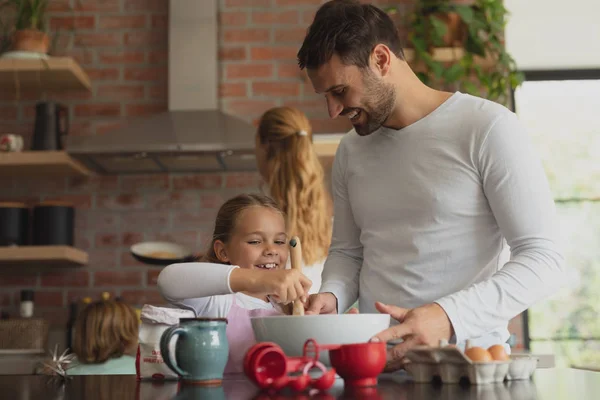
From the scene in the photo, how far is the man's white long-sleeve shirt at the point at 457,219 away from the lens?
1.35m

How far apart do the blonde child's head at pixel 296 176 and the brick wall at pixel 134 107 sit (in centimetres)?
128

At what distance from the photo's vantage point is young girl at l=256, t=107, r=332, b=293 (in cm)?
235

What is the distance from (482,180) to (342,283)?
0.35 meters

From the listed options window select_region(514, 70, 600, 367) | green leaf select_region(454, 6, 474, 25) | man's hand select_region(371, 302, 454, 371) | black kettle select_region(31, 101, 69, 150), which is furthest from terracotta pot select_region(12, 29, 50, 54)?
man's hand select_region(371, 302, 454, 371)

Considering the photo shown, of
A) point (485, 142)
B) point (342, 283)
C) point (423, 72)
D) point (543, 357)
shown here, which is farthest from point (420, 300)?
point (423, 72)

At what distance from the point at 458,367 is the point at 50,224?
284 cm

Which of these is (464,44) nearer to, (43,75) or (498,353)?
(43,75)

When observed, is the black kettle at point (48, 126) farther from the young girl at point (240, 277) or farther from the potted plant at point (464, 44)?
the young girl at point (240, 277)

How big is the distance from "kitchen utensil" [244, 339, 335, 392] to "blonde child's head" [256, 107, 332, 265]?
4.33 ft

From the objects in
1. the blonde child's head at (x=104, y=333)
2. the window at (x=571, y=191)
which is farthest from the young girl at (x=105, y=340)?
the window at (x=571, y=191)

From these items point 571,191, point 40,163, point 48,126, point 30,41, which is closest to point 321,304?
point 40,163

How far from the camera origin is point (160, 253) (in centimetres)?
347

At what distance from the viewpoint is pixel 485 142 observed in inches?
57.1

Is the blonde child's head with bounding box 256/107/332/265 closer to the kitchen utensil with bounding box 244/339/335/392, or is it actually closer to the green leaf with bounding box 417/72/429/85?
the green leaf with bounding box 417/72/429/85
